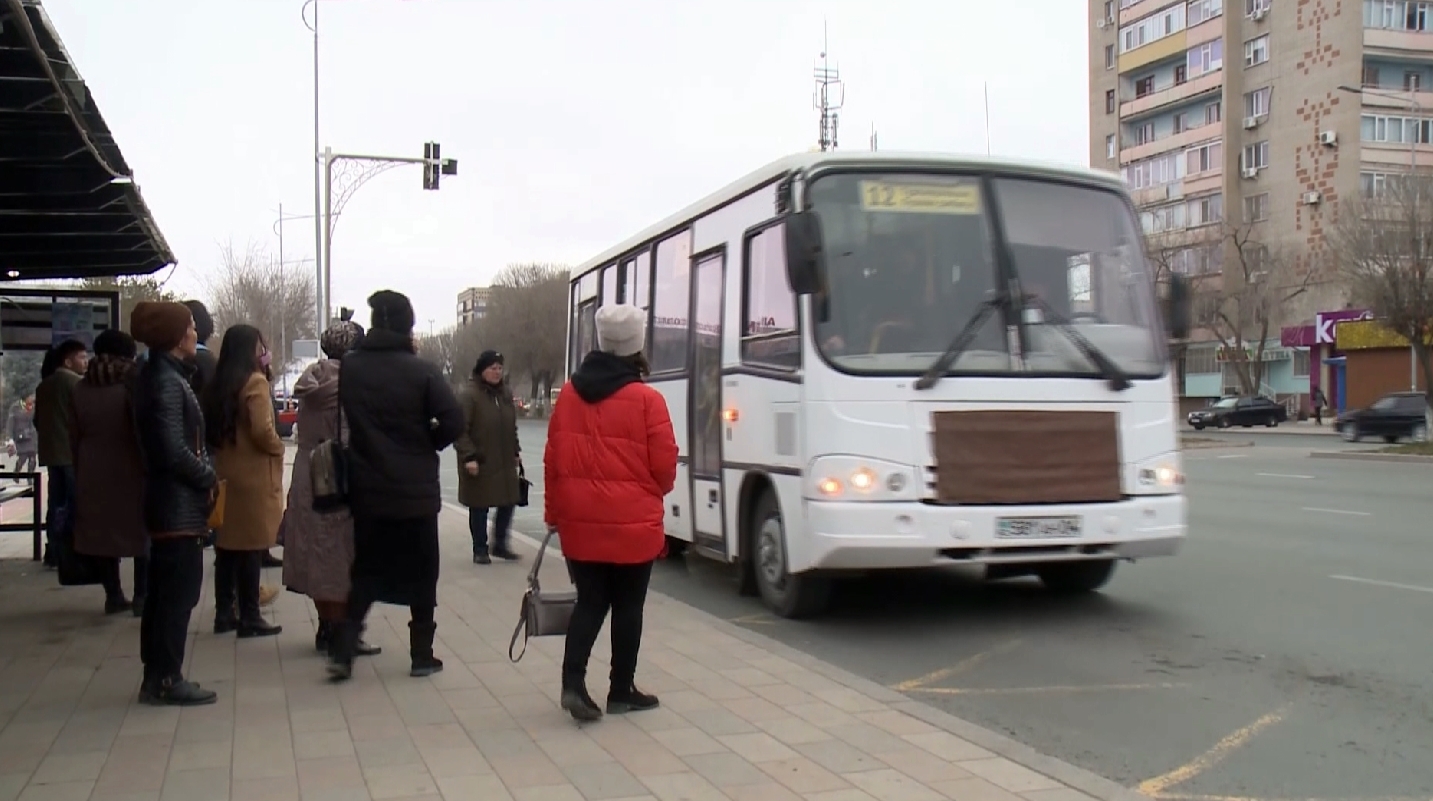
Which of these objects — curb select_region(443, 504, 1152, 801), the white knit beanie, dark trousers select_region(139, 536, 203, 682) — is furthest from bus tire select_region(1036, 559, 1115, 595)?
dark trousers select_region(139, 536, 203, 682)

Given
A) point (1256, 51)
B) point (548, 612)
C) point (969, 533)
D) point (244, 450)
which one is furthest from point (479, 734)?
point (1256, 51)

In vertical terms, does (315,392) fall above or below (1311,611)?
above

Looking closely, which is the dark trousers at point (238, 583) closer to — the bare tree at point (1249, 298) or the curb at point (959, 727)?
the curb at point (959, 727)

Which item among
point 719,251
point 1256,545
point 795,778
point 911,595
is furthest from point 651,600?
point 1256,545

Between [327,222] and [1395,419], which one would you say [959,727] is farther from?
[1395,419]

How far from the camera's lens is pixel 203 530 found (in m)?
6.05

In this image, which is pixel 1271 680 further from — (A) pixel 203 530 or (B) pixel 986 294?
(A) pixel 203 530

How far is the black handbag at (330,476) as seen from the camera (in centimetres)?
621

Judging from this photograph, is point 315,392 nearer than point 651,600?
Yes

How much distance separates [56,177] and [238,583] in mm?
2930

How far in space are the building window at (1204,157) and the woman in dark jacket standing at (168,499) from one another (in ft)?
215

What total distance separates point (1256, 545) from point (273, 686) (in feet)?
32.6

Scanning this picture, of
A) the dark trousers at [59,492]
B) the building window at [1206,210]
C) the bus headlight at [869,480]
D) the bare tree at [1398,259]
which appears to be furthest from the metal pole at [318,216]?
the building window at [1206,210]

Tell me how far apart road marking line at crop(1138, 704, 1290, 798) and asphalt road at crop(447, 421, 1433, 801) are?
0.05 ft
